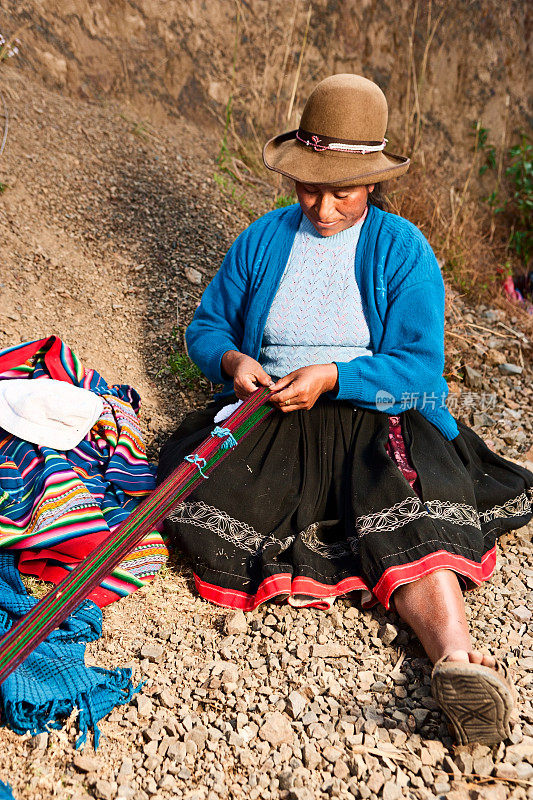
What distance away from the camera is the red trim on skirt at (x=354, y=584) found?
1841 mm

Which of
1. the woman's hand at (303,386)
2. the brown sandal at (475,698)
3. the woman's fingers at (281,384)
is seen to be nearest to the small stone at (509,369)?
the woman's hand at (303,386)

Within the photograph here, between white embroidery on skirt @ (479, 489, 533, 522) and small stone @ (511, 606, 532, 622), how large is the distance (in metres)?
0.28

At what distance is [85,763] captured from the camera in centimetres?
→ 152

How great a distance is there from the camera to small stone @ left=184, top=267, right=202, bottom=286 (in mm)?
3453

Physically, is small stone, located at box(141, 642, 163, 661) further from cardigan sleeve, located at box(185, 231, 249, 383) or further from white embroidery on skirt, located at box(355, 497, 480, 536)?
cardigan sleeve, located at box(185, 231, 249, 383)

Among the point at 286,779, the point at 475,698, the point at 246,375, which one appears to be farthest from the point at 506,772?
the point at 246,375

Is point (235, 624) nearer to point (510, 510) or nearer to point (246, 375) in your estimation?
point (246, 375)

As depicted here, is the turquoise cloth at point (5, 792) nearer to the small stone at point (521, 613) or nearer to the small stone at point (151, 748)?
the small stone at point (151, 748)

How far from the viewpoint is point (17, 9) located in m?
4.07

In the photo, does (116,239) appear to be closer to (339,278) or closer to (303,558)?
(339,278)

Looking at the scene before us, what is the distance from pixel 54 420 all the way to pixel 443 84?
436cm

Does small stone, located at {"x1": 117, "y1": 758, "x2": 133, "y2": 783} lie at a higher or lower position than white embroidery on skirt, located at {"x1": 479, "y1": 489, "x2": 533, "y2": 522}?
lower

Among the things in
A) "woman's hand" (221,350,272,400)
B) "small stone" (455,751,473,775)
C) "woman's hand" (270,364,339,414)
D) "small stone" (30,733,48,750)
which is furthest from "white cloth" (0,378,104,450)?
"small stone" (455,751,473,775)

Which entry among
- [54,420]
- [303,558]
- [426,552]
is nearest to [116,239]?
[54,420]
